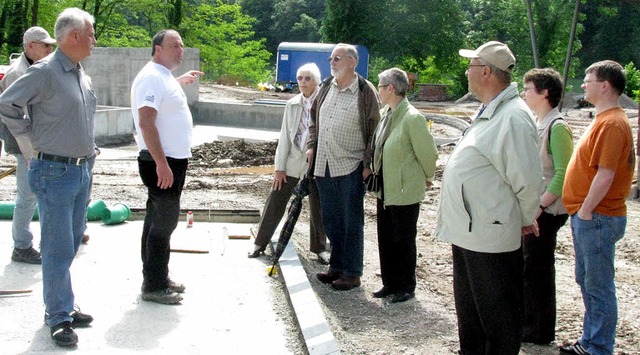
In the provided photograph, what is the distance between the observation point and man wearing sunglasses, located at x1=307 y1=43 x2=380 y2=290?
623 centimetres

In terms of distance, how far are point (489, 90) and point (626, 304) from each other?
2.88 meters

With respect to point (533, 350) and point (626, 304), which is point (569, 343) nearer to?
point (533, 350)

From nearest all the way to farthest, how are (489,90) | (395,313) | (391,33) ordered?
(489,90)
(395,313)
(391,33)

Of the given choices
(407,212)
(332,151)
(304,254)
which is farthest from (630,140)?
(304,254)

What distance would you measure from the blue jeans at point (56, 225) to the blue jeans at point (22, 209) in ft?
5.81

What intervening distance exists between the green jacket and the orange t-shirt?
135cm

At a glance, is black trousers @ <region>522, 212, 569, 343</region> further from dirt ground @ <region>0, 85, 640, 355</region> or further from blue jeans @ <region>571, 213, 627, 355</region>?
blue jeans @ <region>571, 213, 627, 355</region>

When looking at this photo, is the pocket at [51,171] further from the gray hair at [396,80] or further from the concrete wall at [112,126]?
the concrete wall at [112,126]

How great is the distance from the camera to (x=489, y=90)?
164 inches

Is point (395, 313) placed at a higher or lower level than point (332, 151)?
lower

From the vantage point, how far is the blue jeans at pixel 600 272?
4531 millimetres

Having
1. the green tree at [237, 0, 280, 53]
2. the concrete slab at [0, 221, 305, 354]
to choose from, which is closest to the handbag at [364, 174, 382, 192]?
the concrete slab at [0, 221, 305, 354]

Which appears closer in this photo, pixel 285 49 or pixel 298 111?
pixel 298 111

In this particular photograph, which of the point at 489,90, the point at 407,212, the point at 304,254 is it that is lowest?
the point at 304,254
